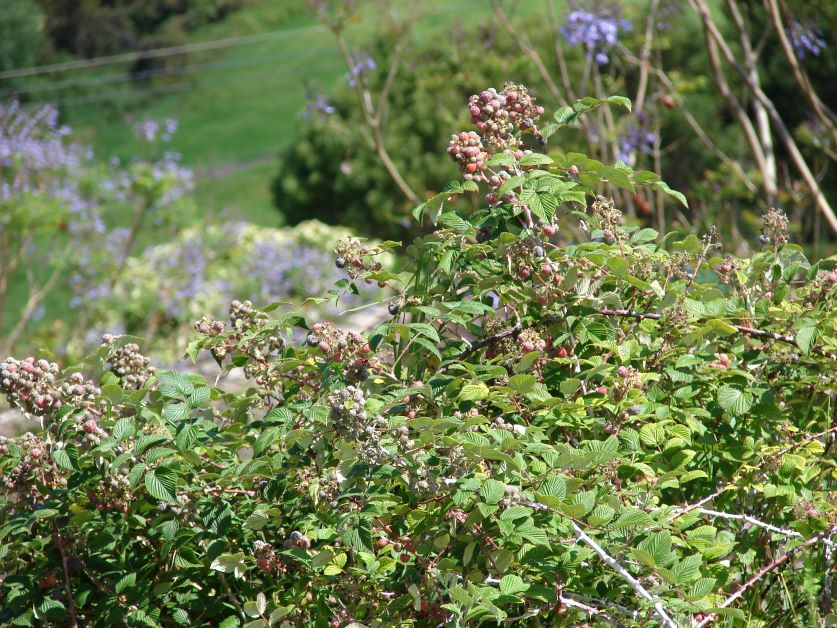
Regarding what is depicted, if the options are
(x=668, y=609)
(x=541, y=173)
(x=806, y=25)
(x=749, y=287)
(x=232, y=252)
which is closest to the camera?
(x=668, y=609)

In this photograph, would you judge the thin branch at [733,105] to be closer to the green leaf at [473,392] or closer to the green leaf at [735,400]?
the green leaf at [735,400]

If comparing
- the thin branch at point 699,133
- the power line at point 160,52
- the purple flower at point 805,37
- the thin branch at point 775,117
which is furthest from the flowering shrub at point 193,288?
the power line at point 160,52

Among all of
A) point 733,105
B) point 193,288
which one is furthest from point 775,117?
point 193,288

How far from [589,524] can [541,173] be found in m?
0.64

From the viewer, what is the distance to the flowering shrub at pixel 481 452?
157 cm

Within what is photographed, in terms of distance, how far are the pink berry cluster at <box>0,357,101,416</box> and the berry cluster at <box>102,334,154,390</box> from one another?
92mm

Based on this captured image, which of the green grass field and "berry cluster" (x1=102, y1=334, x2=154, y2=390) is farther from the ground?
"berry cluster" (x1=102, y1=334, x2=154, y2=390)

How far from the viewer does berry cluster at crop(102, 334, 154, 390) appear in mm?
1877

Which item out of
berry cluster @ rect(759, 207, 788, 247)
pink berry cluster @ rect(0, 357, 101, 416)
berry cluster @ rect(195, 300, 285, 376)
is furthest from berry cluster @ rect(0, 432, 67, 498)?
berry cluster @ rect(759, 207, 788, 247)

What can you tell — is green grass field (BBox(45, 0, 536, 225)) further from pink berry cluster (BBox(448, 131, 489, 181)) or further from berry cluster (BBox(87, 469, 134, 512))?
pink berry cluster (BBox(448, 131, 489, 181))

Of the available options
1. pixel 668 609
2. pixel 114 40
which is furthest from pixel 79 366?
pixel 114 40

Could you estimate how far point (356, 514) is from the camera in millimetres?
1582

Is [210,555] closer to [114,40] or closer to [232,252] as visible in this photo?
[232,252]

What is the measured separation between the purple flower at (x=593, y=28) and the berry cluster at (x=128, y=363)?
382cm
